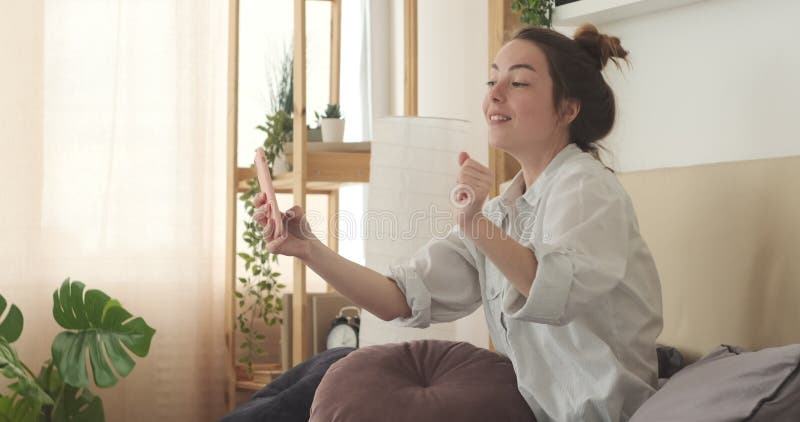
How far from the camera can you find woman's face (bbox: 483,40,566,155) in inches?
65.1

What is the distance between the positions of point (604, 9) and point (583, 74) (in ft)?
1.69

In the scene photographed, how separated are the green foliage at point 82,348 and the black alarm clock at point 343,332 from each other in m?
0.52

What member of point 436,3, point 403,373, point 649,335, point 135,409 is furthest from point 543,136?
point 135,409

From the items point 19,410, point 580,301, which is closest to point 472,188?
point 580,301

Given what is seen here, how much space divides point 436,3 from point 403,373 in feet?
5.85

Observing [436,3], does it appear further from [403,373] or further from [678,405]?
[678,405]

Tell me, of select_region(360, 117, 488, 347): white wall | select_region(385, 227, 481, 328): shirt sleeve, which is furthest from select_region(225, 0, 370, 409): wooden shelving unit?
select_region(385, 227, 481, 328): shirt sleeve

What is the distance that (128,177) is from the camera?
311 centimetres

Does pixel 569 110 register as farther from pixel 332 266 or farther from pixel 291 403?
pixel 291 403

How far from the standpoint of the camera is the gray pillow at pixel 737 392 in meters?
1.14

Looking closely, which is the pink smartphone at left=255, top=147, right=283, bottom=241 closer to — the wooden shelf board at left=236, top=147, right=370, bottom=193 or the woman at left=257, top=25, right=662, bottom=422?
the woman at left=257, top=25, right=662, bottom=422

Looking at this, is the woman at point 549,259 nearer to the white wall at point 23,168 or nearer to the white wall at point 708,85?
the white wall at point 708,85

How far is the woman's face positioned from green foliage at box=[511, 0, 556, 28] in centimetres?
64

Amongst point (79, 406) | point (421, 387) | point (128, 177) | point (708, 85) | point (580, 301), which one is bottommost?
point (79, 406)
